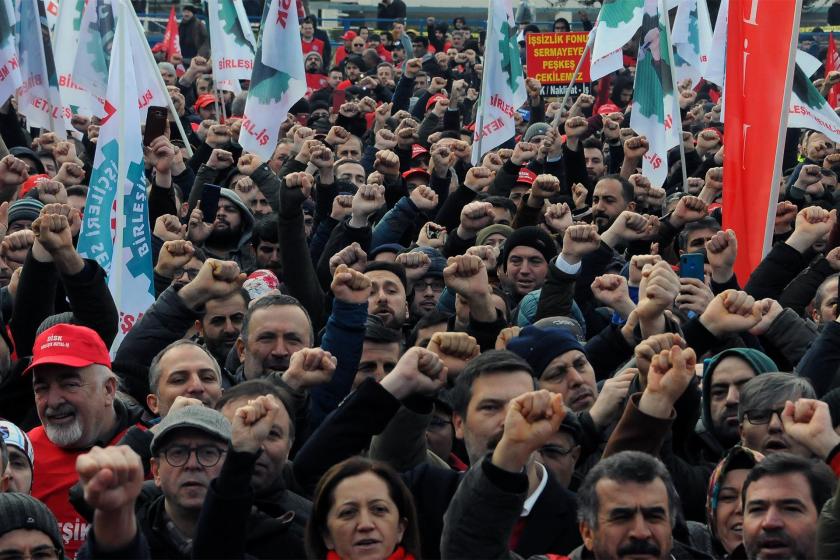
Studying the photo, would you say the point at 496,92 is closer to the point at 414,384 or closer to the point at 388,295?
the point at 388,295

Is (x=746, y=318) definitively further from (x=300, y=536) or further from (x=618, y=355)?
(x=300, y=536)

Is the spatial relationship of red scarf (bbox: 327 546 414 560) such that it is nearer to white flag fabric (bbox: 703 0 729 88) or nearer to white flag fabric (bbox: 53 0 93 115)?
white flag fabric (bbox: 703 0 729 88)

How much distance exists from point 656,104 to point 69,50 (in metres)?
4.98

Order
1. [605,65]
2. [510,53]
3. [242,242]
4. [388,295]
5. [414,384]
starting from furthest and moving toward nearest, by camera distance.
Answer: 1. [510,53]
2. [605,65]
3. [242,242]
4. [388,295]
5. [414,384]

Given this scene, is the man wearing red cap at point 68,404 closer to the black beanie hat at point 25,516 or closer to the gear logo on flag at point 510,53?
the black beanie hat at point 25,516

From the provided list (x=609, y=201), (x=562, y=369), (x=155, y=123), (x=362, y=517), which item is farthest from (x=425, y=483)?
(x=155, y=123)

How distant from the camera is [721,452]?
588 centimetres

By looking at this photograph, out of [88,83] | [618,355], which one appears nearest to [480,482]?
[618,355]

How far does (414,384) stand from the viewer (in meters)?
5.14

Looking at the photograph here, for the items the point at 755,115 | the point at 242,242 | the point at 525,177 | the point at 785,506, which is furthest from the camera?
the point at 525,177

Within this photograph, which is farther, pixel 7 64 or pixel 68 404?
pixel 7 64

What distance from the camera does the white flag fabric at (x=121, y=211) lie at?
790cm

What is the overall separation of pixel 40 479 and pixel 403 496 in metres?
1.59

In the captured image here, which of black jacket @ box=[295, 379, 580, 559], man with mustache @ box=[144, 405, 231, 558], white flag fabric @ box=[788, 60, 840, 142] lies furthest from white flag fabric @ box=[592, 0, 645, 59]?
man with mustache @ box=[144, 405, 231, 558]
